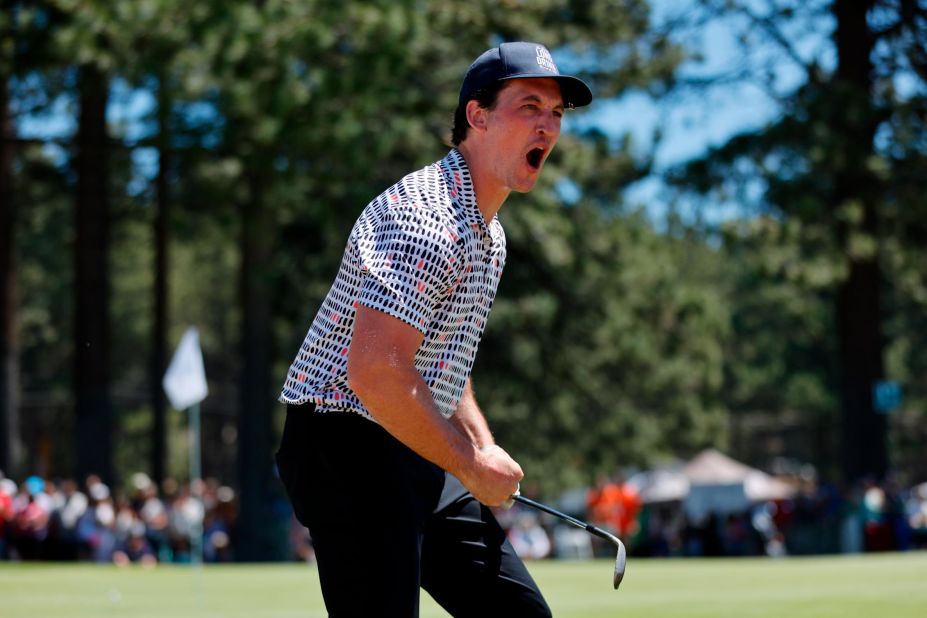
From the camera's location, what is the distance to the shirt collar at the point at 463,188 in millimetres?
3602

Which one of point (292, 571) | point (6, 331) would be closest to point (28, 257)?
point (6, 331)

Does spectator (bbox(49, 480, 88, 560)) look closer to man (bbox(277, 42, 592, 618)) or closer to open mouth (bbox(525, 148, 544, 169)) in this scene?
man (bbox(277, 42, 592, 618))

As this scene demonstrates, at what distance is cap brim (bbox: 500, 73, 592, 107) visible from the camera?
3.71 meters

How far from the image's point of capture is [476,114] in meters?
3.80

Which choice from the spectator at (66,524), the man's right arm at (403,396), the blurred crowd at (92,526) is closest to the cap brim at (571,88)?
the man's right arm at (403,396)

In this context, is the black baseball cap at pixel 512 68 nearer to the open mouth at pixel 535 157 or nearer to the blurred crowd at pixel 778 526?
the open mouth at pixel 535 157

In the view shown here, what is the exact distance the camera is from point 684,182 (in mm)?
24672

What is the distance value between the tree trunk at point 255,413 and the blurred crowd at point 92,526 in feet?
3.35

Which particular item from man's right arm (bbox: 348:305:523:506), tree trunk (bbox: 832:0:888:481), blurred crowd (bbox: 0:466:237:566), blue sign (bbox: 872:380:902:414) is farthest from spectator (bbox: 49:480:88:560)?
man's right arm (bbox: 348:305:523:506)

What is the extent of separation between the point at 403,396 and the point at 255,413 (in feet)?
77.4

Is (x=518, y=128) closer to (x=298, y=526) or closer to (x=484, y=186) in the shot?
(x=484, y=186)

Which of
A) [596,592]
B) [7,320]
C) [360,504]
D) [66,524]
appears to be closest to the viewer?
[360,504]

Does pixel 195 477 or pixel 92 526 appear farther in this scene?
pixel 92 526

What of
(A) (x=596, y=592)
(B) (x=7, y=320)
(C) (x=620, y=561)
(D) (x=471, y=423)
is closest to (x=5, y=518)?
(B) (x=7, y=320)
